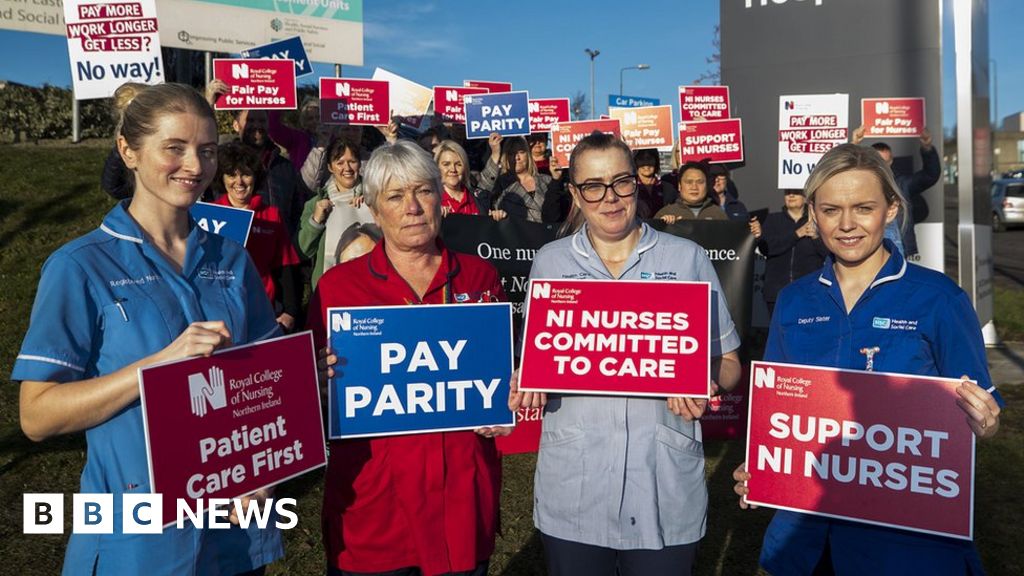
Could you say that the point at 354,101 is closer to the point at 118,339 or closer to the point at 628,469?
the point at 628,469

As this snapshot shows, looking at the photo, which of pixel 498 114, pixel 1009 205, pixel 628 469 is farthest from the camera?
pixel 1009 205

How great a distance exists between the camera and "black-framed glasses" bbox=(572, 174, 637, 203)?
2.74 meters

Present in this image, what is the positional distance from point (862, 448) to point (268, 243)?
13.7 feet

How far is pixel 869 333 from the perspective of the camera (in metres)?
A: 2.52

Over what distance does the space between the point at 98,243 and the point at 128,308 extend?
0.19 m

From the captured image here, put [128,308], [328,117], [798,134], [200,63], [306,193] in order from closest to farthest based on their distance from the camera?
[128,308] → [306,193] → [798,134] → [328,117] → [200,63]

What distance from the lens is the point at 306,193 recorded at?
774cm

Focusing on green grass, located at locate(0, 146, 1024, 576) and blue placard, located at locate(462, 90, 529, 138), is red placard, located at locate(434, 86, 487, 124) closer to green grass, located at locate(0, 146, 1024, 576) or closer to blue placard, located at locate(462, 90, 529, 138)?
blue placard, located at locate(462, 90, 529, 138)

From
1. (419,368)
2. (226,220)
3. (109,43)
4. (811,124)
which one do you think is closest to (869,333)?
(419,368)

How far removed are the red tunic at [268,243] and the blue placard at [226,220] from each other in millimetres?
342

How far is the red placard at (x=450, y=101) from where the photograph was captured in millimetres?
13422

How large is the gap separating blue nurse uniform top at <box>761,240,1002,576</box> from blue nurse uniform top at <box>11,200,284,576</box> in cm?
176

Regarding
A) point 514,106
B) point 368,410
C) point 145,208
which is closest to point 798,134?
point 514,106

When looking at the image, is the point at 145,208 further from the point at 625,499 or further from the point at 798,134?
the point at 798,134
